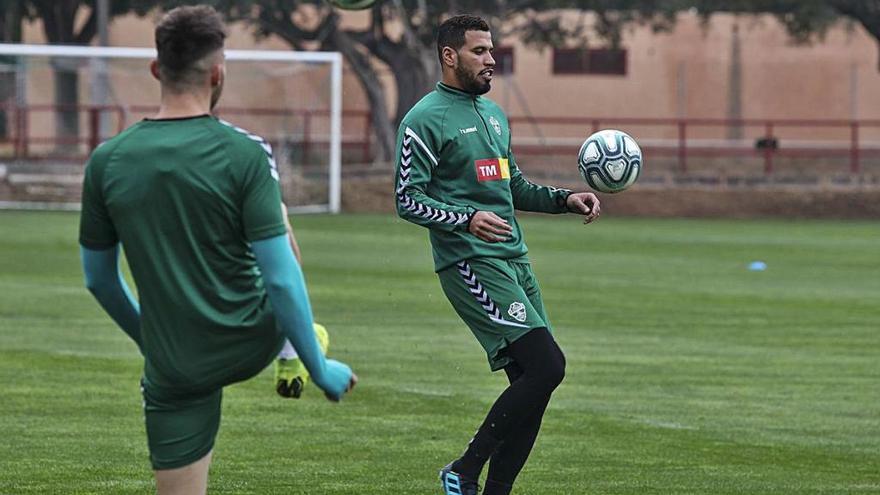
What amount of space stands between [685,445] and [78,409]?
12.1ft

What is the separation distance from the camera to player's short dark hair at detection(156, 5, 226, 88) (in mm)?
4973

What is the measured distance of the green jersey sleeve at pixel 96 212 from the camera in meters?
5.09

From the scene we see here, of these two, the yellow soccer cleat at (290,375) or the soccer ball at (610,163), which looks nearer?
the yellow soccer cleat at (290,375)

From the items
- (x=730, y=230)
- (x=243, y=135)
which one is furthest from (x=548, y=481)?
(x=730, y=230)

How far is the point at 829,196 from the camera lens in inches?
1559

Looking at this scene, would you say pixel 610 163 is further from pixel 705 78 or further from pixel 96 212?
pixel 705 78

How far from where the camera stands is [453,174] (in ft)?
24.7

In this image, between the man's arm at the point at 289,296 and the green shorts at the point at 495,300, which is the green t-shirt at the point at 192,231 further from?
the green shorts at the point at 495,300

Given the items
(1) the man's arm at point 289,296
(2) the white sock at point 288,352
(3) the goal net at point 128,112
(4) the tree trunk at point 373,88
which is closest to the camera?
(1) the man's arm at point 289,296

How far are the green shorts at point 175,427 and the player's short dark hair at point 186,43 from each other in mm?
909

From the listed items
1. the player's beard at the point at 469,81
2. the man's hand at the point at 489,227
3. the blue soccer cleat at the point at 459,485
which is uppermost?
the player's beard at the point at 469,81

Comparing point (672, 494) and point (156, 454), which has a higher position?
point (156, 454)

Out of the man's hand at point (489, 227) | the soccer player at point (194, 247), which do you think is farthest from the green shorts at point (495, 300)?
the soccer player at point (194, 247)

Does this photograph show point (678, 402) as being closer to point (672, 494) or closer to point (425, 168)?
point (672, 494)
